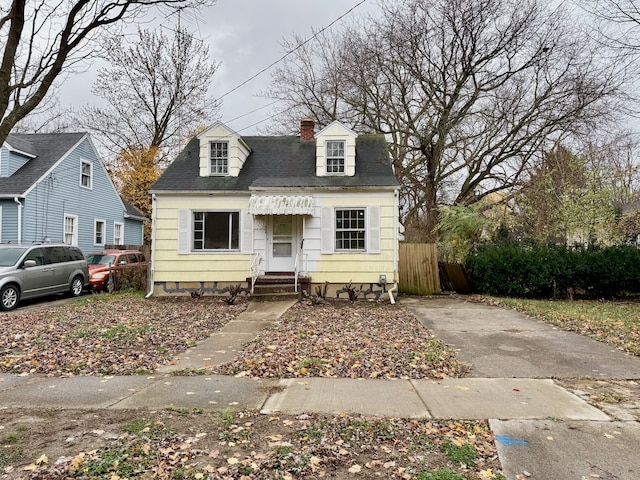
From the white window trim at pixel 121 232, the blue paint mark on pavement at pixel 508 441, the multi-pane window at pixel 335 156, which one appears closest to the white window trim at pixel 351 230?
the multi-pane window at pixel 335 156

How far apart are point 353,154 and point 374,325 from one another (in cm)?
668

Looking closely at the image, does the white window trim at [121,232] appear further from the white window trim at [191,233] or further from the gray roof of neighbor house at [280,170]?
the white window trim at [191,233]

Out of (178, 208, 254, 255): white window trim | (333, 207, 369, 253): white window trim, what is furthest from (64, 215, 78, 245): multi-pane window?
(333, 207, 369, 253): white window trim

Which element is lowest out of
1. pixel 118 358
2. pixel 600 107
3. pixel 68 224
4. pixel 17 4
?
pixel 118 358

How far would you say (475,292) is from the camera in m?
15.2

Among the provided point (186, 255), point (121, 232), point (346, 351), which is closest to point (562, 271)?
point (346, 351)

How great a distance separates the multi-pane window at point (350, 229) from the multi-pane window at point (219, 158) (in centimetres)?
429

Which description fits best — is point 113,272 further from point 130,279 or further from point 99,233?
point 99,233

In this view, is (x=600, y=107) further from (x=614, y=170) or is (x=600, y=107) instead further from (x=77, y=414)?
(x=77, y=414)

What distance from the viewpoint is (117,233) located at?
78.3 feet

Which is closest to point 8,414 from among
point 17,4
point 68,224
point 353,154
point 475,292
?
point 17,4

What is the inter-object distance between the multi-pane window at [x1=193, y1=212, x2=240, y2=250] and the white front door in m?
1.13

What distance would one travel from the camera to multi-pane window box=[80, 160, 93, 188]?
2055 cm

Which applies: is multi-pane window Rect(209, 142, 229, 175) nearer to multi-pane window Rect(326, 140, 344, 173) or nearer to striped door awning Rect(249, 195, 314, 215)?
striped door awning Rect(249, 195, 314, 215)
